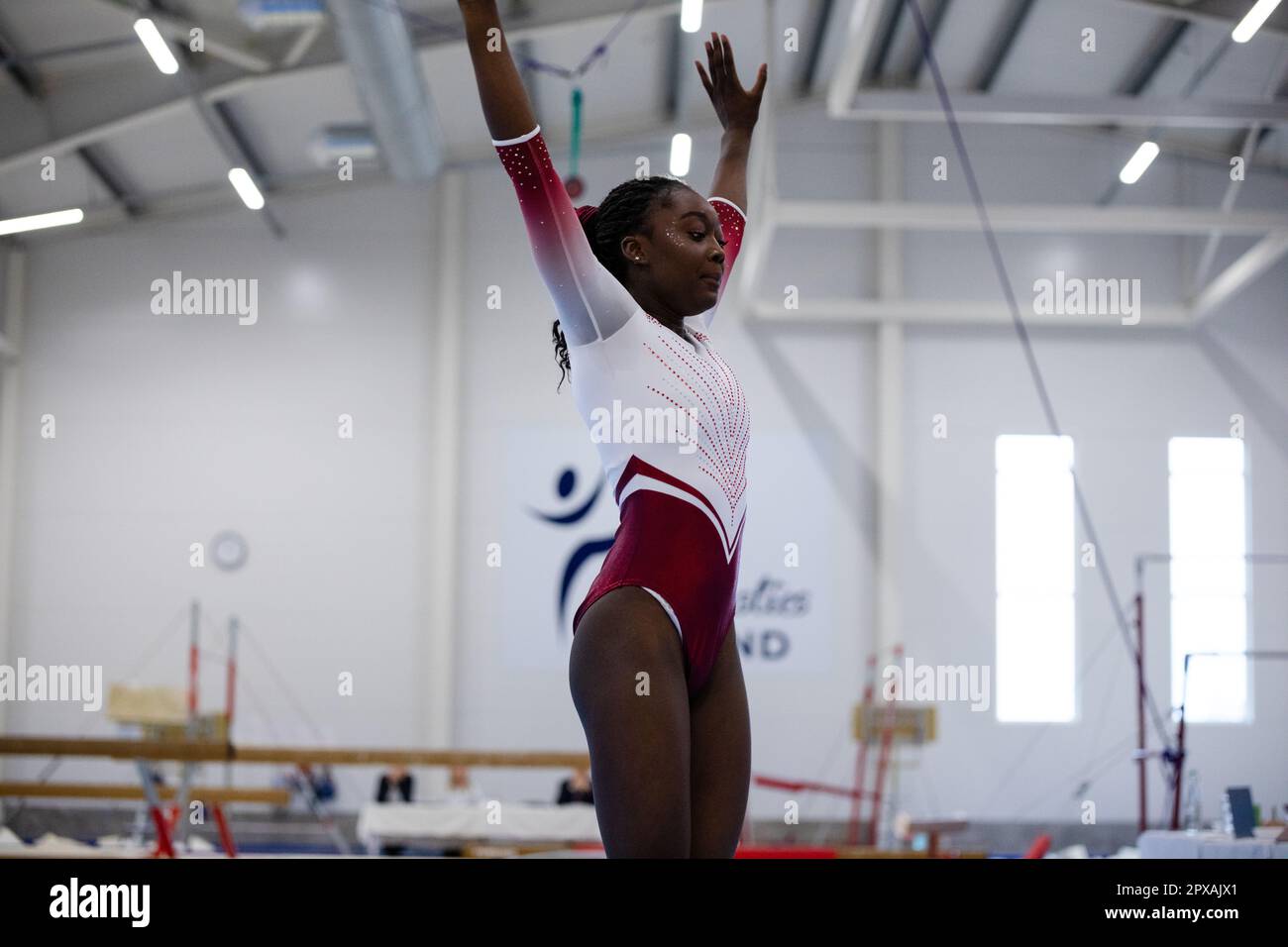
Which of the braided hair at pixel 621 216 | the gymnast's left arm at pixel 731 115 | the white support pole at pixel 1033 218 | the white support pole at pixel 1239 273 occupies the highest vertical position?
the white support pole at pixel 1033 218

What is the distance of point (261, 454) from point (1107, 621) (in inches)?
306

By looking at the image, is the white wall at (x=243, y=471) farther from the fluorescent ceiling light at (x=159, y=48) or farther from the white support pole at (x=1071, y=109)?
the white support pole at (x=1071, y=109)

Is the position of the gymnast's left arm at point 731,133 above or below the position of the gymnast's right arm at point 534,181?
above

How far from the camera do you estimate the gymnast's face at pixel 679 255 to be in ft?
6.46

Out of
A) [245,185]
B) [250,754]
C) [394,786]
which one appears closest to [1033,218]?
[245,185]

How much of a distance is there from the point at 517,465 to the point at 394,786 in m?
3.16

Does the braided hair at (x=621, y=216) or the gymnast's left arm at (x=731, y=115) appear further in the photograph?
the gymnast's left arm at (x=731, y=115)

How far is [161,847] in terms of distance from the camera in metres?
5.44

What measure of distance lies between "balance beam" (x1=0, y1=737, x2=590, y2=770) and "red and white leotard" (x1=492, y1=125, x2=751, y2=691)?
3.86 metres

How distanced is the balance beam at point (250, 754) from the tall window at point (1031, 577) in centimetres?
490

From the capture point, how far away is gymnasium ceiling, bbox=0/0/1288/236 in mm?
9367

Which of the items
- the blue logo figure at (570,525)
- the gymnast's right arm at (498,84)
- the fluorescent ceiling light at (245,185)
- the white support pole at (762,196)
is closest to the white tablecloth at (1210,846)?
the gymnast's right arm at (498,84)

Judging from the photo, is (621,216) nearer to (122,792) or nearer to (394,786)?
(122,792)

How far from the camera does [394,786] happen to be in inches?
415
